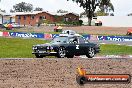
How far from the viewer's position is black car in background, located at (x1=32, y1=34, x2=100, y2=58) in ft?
73.9

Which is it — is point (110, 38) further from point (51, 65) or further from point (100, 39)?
point (51, 65)

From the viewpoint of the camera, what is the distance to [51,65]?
1773cm

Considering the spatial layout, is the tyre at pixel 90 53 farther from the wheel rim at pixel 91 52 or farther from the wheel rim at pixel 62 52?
the wheel rim at pixel 62 52

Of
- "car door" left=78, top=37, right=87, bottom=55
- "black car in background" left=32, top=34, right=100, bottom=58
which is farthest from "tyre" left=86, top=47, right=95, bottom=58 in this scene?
"car door" left=78, top=37, right=87, bottom=55

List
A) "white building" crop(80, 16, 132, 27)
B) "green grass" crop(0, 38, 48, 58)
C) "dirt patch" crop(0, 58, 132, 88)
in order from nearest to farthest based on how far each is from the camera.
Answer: "dirt patch" crop(0, 58, 132, 88), "green grass" crop(0, 38, 48, 58), "white building" crop(80, 16, 132, 27)

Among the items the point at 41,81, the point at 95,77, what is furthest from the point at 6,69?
the point at 95,77

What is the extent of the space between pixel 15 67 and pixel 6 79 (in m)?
3.47

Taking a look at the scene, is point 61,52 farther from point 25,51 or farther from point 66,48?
point 25,51

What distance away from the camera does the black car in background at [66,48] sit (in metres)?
22.5

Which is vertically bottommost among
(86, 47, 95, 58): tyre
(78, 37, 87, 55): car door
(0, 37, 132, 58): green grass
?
Answer: (0, 37, 132, 58): green grass

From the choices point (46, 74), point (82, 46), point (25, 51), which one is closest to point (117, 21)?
point (25, 51)

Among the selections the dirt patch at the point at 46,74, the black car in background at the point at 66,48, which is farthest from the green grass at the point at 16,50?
the dirt patch at the point at 46,74

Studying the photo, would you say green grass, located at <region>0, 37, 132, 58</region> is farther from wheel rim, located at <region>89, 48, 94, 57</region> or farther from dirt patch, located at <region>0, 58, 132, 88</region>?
dirt patch, located at <region>0, 58, 132, 88</region>

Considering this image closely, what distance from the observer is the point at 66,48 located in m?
23.1
